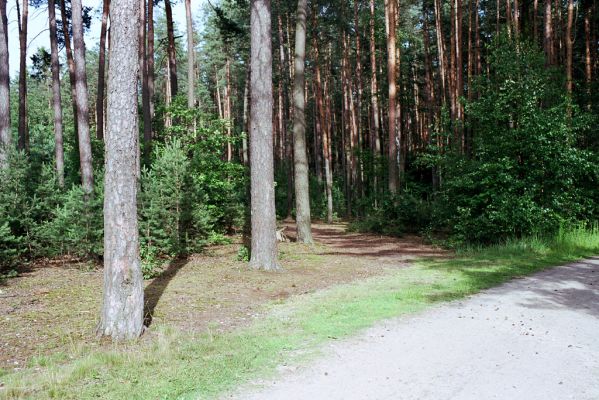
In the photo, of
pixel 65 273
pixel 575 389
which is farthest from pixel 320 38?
pixel 575 389

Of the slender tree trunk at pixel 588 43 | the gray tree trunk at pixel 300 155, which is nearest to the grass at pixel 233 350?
the gray tree trunk at pixel 300 155

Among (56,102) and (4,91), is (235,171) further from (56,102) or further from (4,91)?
(56,102)

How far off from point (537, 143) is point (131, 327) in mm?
11982

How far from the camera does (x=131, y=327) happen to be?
206 inches

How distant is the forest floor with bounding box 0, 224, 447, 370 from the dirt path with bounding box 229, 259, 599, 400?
6.87 ft

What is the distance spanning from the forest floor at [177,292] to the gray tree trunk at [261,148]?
580mm

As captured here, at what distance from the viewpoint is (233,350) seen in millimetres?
4723

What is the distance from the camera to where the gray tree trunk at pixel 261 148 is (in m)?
9.45

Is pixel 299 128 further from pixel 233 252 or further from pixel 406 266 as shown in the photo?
pixel 406 266

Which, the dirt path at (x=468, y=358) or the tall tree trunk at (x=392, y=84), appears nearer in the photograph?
the dirt path at (x=468, y=358)

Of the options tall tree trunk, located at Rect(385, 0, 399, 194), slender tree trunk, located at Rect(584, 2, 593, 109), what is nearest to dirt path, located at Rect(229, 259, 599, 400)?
tall tree trunk, located at Rect(385, 0, 399, 194)

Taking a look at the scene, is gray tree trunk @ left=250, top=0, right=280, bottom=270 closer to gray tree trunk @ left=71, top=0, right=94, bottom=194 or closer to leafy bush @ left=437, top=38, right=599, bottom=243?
gray tree trunk @ left=71, top=0, right=94, bottom=194

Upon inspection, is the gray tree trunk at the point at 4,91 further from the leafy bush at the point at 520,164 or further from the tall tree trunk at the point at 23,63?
the leafy bush at the point at 520,164

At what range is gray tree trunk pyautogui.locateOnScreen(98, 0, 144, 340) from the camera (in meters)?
5.23
